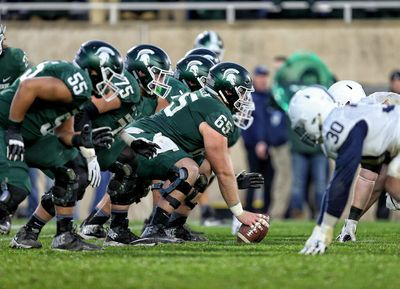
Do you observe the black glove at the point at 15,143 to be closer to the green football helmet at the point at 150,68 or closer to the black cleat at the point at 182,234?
the black cleat at the point at 182,234

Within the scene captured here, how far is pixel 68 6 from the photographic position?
16859 millimetres

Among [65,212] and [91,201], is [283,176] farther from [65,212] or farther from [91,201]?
[65,212]

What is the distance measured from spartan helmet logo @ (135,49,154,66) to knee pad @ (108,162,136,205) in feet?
4.03

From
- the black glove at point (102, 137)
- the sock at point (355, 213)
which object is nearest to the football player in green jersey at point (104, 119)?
the black glove at point (102, 137)

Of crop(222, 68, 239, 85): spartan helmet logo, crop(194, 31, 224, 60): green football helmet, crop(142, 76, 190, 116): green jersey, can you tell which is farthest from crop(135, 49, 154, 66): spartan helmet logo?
crop(194, 31, 224, 60): green football helmet

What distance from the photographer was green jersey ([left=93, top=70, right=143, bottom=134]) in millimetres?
9359

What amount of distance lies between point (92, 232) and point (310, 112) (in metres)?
3.24

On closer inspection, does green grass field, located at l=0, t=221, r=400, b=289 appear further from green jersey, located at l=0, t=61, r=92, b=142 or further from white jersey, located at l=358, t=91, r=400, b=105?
white jersey, located at l=358, t=91, r=400, b=105

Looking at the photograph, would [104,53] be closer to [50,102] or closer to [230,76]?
[50,102]

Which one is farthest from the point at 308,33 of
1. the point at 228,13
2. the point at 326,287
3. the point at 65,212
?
the point at 326,287

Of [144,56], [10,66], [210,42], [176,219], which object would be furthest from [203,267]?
[210,42]

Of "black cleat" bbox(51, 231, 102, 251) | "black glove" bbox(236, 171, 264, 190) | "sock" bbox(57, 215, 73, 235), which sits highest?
"sock" bbox(57, 215, 73, 235)

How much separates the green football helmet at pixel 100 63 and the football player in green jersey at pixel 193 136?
870mm

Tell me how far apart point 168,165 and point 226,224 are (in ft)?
17.4
